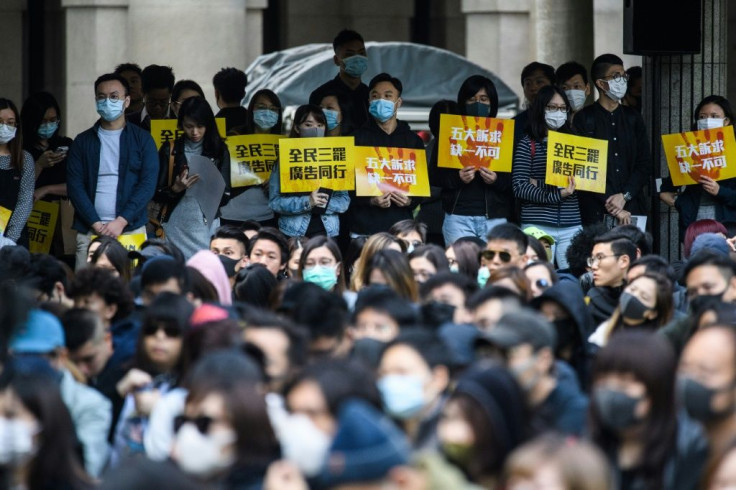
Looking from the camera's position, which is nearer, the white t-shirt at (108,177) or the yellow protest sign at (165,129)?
the white t-shirt at (108,177)

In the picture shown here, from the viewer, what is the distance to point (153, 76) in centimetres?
1535

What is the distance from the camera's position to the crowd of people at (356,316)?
22.2 ft

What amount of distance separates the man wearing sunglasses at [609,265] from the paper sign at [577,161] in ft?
6.89

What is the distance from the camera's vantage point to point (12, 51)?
25938 millimetres

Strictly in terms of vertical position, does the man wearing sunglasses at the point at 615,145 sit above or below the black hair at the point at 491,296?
above

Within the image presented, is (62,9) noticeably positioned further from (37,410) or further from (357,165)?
(37,410)

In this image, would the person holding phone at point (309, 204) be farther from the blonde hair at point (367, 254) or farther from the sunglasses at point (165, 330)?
the sunglasses at point (165, 330)

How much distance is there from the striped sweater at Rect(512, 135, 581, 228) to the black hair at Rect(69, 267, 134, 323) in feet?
16.2

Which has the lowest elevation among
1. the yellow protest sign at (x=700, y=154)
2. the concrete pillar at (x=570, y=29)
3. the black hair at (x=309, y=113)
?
the yellow protest sign at (x=700, y=154)

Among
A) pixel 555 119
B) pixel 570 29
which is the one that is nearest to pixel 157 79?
pixel 555 119

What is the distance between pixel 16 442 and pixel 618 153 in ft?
28.1

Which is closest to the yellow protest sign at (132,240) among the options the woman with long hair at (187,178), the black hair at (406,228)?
the woman with long hair at (187,178)

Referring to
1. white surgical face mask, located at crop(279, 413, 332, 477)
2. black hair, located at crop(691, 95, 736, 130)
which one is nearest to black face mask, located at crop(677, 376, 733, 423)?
white surgical face mask, located at crop(279, 413, 332, 477)

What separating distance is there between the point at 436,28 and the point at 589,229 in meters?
16.5
